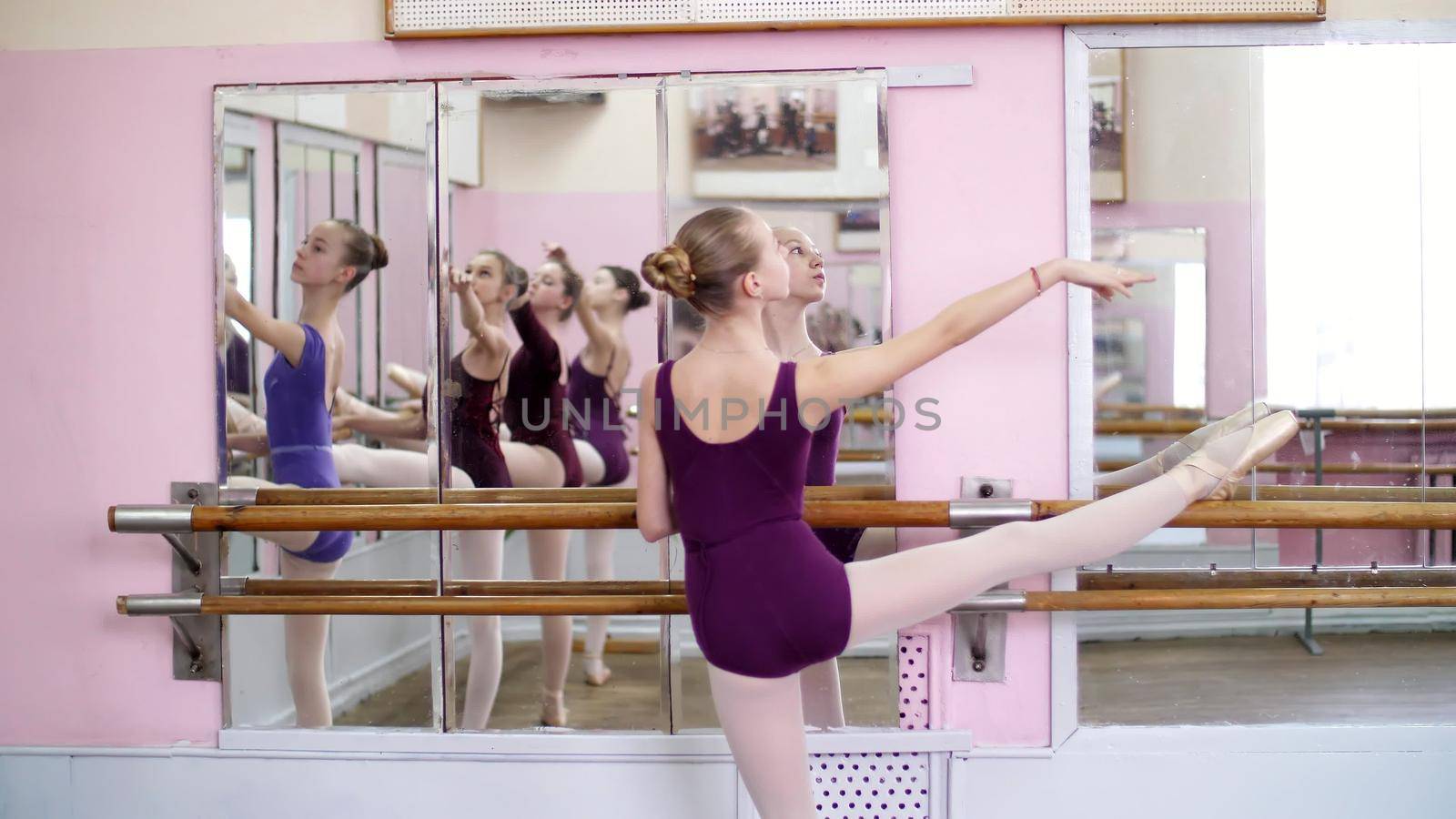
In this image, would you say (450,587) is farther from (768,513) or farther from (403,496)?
(768,513)

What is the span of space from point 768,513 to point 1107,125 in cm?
134

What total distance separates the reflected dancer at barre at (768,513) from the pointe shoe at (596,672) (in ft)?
3.15

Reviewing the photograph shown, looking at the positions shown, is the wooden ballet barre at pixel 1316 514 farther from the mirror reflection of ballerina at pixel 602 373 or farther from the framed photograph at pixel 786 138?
the mirror reflection of ballerina at pixel 602 373

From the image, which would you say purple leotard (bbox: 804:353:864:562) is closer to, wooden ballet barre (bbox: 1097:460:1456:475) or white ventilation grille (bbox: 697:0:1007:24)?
wooden ballet barre (bbox: 1097:460:1456:475)

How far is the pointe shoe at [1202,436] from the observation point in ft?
7.68

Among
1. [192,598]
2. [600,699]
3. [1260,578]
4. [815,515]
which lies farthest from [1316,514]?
A: [192,598]

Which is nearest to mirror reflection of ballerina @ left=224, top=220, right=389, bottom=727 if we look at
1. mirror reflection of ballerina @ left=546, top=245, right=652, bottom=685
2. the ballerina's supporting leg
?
mirror reflection of ballerina @ left=546, top=245, right=652, bottom=685

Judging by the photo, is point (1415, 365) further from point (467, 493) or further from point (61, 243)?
point (61, 243)

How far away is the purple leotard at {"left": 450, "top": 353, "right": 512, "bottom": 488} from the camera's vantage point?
8.49 feet

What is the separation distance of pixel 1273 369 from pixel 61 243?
2.98m

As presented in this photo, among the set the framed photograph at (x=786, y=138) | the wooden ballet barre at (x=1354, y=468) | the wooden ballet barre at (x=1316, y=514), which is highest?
the framed photograph at (x=786, y=138)

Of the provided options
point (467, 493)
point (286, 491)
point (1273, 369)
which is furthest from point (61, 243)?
point (1273, 369)

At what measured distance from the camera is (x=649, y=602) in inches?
94.4

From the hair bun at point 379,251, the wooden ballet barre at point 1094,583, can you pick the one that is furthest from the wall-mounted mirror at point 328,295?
the wooden ballet barre at point 1094,583
